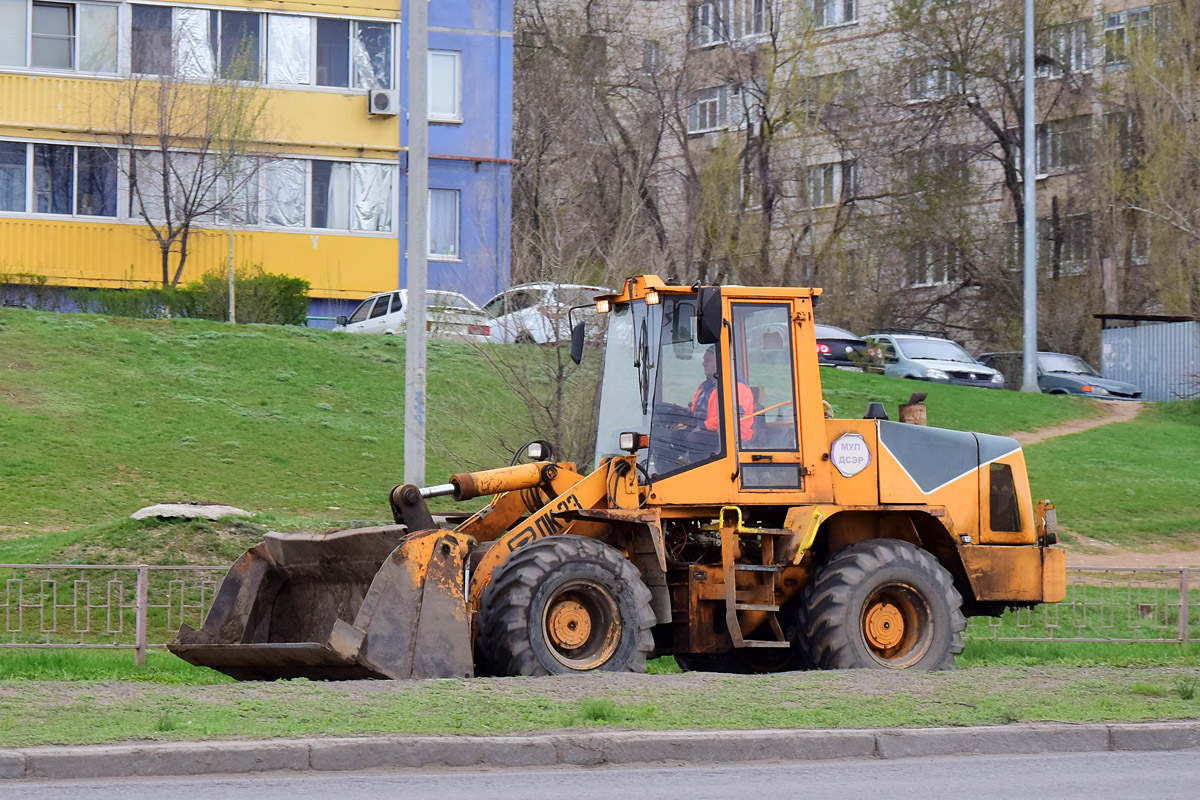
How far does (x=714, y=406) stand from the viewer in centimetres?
1195

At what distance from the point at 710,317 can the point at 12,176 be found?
26.5 meters

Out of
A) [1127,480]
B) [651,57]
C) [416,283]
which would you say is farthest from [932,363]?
[416,283]

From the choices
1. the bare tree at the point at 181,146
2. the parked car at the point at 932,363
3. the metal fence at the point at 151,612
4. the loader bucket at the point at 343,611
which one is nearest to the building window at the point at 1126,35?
the parked car at the point at 932,363

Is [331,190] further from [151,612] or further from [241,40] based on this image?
[151,612]

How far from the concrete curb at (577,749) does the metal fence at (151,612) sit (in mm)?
4523

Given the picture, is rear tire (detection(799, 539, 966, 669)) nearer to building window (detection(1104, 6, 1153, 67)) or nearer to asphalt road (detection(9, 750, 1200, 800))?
asphalt road (detection(9, 750, 1200, 800))

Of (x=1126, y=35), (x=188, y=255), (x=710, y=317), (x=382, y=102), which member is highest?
(x=1126, y=35)

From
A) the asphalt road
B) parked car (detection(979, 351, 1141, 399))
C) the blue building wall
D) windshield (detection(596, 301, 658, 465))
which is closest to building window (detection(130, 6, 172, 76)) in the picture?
the blue building wall

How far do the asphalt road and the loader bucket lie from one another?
226cm

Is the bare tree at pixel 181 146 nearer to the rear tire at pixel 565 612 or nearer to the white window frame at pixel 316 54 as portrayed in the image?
the white window frame at pixel 316 54

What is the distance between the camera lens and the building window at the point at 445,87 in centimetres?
3706

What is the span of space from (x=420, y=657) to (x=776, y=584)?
3034 millimetres

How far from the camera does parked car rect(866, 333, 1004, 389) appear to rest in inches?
1427

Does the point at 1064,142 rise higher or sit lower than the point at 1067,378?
higher
